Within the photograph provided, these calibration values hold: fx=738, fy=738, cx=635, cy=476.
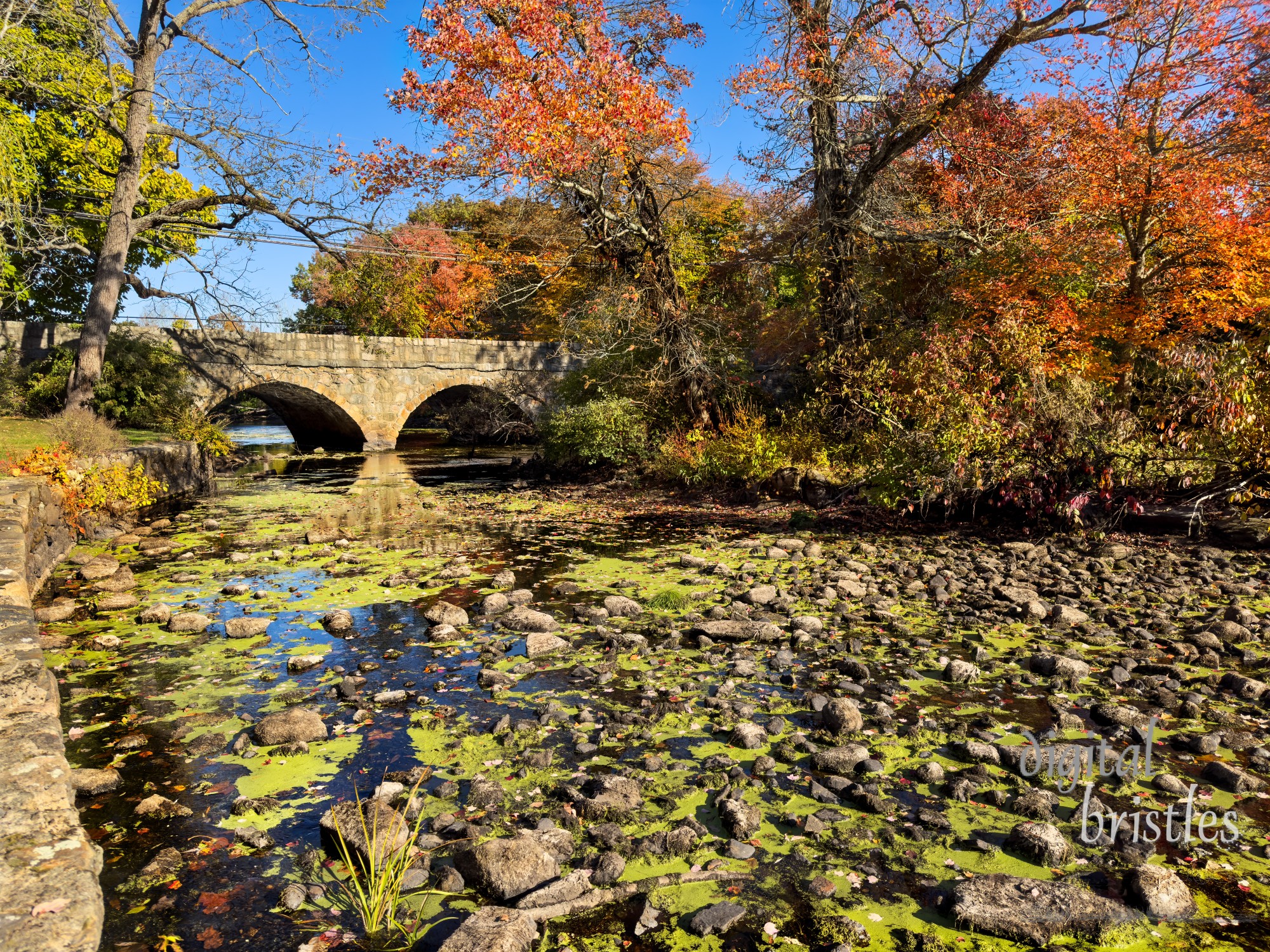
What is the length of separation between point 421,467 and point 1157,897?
19.4 metres

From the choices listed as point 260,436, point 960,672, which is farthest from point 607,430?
point 260,436

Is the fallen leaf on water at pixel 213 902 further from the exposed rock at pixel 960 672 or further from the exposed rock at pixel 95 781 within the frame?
the exposed rock at pixel 960 672

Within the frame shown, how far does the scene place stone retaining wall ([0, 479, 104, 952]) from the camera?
1785 mm

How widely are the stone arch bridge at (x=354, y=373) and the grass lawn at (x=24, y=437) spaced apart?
697 centimetres

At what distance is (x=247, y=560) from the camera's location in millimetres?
8141

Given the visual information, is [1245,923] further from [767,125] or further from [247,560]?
[767,125]

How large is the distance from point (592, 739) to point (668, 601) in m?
2.48

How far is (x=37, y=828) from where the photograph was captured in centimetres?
215

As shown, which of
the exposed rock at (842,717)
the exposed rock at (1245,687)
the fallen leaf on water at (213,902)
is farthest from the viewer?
the exposed rock at (1245,687)

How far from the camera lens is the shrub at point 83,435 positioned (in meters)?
10.5

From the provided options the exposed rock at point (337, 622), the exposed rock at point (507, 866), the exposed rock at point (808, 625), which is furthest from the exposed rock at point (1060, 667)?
the exposed rock at point (337, 622)

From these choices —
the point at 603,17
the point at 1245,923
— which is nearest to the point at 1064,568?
the point at 1245,923

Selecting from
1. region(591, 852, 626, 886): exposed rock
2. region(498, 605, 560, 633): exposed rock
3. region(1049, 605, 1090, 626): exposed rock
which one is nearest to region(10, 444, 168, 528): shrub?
region(498, 605, 560, 633): exposed rock

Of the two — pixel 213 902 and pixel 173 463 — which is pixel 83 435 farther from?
pixel 213 902
